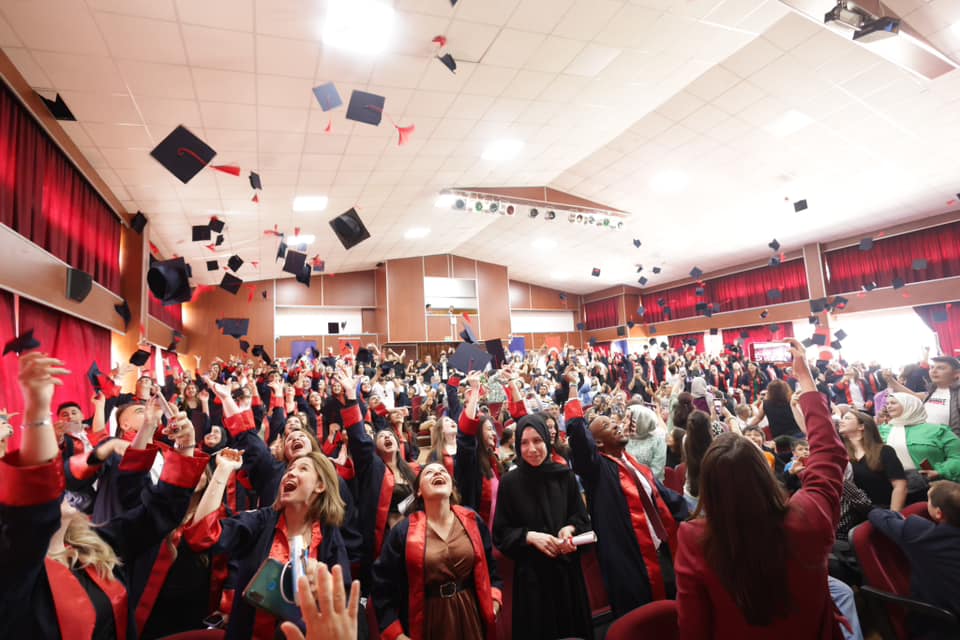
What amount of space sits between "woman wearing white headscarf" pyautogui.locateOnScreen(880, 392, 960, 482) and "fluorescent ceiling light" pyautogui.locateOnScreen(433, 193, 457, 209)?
796 centimetres

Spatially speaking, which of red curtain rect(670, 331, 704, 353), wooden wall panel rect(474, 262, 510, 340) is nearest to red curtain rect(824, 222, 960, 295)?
red curtain rect(670, 331, 704, 353)

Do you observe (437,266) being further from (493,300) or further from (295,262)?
(295,262)

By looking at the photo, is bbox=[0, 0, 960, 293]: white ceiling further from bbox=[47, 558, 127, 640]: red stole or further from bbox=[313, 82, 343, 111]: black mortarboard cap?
bbox=[47, 558, 127, 640]: red stole

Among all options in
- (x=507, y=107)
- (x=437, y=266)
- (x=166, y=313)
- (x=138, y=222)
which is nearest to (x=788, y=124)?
(x=507, y=107)

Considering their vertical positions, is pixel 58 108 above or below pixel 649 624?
Result: above

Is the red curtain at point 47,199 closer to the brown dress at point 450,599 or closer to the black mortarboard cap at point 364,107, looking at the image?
the black mortarboard cap at point 364,107

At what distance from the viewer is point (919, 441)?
312 cm

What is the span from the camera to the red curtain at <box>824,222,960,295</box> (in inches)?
407

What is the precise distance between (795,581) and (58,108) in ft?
20.6

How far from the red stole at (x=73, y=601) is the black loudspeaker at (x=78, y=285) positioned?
503cm

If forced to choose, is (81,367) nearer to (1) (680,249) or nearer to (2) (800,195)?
(2) (800,195)

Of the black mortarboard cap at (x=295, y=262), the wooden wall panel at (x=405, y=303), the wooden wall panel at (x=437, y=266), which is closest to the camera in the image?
the black mortarboard cap at (x=295, y=262)

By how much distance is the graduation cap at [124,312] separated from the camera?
Answer: 6.97m

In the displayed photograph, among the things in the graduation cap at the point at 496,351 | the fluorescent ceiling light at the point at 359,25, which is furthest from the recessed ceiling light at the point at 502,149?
the graduation cap at the point at 496,351
